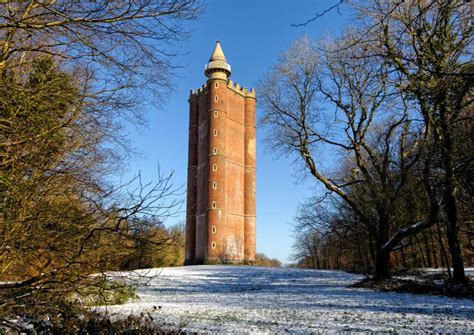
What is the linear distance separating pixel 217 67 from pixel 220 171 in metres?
11.1

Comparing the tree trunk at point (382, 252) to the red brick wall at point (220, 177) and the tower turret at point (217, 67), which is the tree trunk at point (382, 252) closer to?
the red brick wall at point (220, 177)

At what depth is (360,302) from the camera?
8930mm

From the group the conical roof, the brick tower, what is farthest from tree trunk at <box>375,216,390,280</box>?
the conical roof

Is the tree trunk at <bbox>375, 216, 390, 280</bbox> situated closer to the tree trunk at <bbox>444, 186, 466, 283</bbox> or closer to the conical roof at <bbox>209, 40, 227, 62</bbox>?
the tree trunk at <bbox>444, 186, 466, 283</bbox>

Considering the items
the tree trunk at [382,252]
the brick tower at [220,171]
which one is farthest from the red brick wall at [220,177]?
the tree trunk at [382,252]

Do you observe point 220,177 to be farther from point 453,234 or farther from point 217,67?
point 453,234

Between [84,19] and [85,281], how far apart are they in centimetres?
280

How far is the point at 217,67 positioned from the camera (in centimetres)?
3922

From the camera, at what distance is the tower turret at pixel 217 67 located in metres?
39.2

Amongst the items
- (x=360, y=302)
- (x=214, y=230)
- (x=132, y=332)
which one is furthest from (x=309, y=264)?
(x=132, y=332)

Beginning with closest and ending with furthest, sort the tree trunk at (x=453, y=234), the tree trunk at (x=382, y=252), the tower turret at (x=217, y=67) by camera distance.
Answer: the tree trunk at (x=453, y=234) → the tree trunk at (x=382, y=252) → the tower turret at (x=217, y=67)

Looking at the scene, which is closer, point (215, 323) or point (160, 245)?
point (160, 245)

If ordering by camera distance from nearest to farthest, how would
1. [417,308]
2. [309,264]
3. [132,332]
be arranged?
[132,332]
[417,308]
[309,264]

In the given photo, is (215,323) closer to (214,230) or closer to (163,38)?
(163,38)
